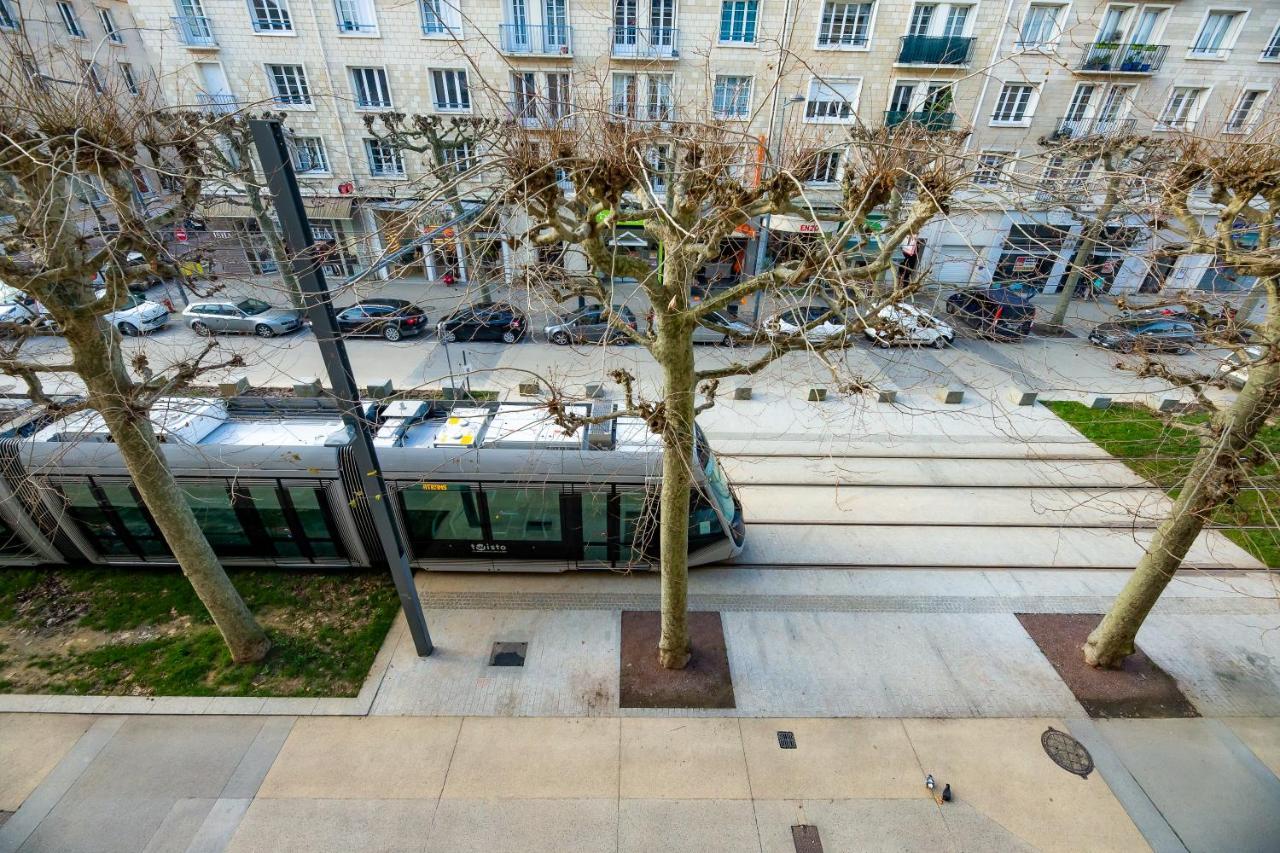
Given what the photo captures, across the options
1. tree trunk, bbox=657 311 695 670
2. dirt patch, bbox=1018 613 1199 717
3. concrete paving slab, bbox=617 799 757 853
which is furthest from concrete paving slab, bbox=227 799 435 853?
dirt patch, bbox=1018 613 1199 717

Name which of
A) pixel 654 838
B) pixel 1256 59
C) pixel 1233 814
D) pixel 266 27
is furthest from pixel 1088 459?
pixel 266 27

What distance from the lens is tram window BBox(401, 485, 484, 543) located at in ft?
25.8

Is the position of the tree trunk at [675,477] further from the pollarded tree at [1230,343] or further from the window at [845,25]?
Result: the window at [845,25]

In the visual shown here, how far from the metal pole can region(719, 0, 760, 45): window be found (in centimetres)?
1943

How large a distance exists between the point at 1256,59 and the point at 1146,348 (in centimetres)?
2375

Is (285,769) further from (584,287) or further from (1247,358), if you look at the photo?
(1247,358)

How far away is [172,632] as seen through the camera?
779 cm

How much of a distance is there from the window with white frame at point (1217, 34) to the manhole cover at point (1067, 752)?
83.0 feet

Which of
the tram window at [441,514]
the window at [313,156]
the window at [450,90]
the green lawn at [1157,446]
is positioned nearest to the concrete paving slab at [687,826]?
the tram window at [441,514]

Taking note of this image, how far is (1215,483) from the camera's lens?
19.2ft

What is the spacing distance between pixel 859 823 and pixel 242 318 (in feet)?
69.2

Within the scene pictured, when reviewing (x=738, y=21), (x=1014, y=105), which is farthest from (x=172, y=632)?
(x=1014, y=105)

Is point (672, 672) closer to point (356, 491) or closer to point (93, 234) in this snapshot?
point (356, 491)

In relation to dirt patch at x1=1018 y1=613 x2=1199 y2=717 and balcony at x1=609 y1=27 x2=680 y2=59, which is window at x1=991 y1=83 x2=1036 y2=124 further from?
dirt patch at x1=1018 y1=613 x2=1199 y2=717
